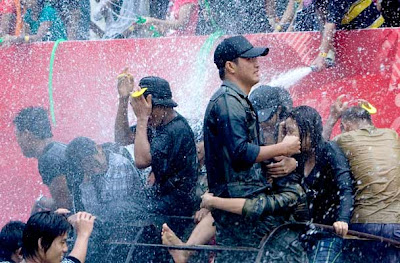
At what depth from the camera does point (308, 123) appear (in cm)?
511

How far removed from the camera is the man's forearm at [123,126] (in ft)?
19.0

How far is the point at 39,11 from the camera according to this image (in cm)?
859

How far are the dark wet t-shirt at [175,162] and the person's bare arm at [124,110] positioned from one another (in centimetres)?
50

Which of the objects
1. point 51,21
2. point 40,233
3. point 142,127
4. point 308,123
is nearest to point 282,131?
point 308,123

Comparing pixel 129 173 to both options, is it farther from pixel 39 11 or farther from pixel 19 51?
pixel 39 11

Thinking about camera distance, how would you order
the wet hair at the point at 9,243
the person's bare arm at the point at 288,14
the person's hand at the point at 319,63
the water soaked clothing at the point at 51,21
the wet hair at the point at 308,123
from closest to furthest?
1. the wet hair at the point at 9,243
2. the wet hair at the point at 308,123
3. the person's hand at the point at 319,63
4. the person's bare arm at the point at 288,14
5. the water soaked clothing at the point at 51,21

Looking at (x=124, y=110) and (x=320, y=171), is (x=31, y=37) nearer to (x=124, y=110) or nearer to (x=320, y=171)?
(x=124, y=110)

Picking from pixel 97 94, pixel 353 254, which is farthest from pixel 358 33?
pixel 97 94

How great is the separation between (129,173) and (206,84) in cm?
152

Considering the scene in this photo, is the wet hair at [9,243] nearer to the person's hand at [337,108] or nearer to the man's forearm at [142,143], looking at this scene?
the man's forearm at [142,143]

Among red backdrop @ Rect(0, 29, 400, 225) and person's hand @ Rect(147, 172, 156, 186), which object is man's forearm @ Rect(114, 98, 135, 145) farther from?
red backdrop @ Rect(0, 29, 400, 225)

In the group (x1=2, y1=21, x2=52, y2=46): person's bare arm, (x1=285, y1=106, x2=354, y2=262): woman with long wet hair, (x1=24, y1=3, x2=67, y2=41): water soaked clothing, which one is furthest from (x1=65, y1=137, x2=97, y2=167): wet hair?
(x1=24, y1=3, x2=67, y2=41): water soaked clothing

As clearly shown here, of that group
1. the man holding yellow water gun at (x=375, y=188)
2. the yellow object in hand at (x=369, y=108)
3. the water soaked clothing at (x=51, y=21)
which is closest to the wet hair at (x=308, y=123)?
the man holding yellow water gun at (x=375, y=188)

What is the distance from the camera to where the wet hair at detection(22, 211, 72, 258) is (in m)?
4.07
